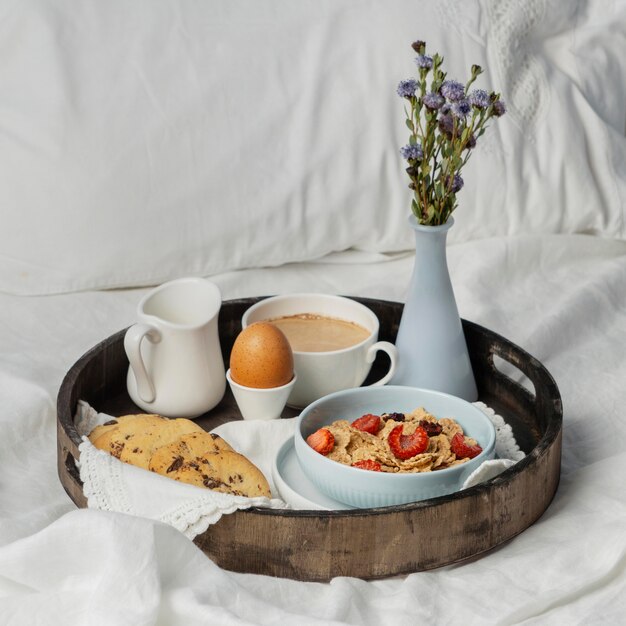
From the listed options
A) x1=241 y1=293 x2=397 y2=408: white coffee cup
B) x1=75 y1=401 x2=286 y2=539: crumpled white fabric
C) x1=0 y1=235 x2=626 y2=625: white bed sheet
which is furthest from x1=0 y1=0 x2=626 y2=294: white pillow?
x1=75 y1=401 x2=286 y2=539: crumpled white fabric

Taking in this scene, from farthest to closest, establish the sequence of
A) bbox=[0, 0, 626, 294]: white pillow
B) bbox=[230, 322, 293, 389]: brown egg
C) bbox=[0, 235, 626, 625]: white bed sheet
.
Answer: bbox=[0, 0, 626, 294]: white pillow → bbox=[230, 322, 293, 389]: brown egg → bbox=[0, 235, 626, 625]: white bed sheet

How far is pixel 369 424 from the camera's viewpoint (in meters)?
0.86

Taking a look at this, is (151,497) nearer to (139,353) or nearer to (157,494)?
(157,494)

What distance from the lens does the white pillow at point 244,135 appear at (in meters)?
1.23

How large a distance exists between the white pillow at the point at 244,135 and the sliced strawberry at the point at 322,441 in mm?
504

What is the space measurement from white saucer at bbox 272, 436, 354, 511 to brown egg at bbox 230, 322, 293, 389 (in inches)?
2.5

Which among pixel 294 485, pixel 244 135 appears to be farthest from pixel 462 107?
pixel 244 135

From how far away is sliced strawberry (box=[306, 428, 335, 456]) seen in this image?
83 cm

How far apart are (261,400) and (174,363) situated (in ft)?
0.29

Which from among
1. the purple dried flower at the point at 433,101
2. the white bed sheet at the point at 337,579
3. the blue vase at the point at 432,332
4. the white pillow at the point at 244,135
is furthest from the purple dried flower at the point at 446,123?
the white pillow at the point at 244,135

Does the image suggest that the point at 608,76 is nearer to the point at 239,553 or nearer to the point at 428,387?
the point at 428,387

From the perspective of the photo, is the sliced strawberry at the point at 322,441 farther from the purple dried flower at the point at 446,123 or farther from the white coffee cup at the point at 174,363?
the purple dried flower at the point at 446,123

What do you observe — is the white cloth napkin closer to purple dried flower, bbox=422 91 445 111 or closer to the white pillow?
purple dried flower, bbox=422 91 445 111

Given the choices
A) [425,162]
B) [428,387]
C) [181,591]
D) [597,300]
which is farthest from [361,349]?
[597,300]
